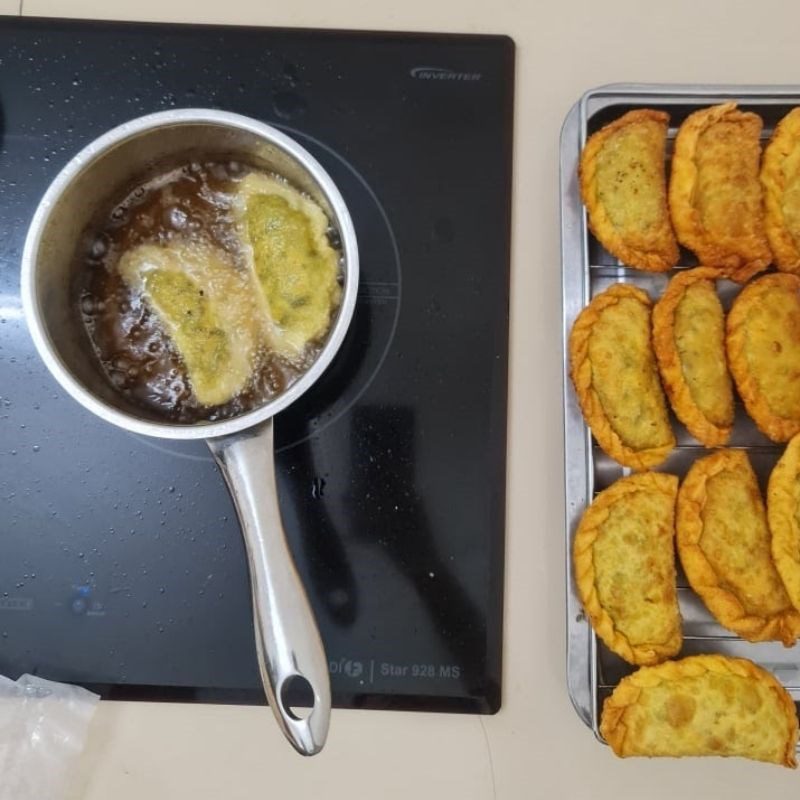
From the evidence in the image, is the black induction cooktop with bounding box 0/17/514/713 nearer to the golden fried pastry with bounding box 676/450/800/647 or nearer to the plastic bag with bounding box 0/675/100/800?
the plastic bag with bounding box 0/675/100/800

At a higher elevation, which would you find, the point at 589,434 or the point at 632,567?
the point at 589,434

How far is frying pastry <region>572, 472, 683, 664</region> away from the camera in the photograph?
0.71m

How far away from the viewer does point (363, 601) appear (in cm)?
73

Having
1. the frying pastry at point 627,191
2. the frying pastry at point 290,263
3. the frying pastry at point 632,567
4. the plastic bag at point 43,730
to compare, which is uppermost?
the frying pastry at point 627,191

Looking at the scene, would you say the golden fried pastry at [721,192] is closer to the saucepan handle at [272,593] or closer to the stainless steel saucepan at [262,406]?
the stainless steel saucepan at [262,406]

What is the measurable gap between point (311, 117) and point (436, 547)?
1.39ft

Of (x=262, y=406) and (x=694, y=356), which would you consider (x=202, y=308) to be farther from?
(x=694, y=356)

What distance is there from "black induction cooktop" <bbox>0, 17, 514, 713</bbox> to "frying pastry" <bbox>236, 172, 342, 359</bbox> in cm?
10

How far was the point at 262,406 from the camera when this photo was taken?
22.7 inches

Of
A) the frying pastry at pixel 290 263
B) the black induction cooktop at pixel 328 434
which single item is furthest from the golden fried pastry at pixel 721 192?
the frying pastry at pixel 290 263

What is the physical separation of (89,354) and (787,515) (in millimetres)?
615

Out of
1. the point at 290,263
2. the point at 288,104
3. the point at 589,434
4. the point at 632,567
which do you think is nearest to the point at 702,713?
the point at 632,567

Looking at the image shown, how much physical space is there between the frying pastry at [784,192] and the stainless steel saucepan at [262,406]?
0.42 m

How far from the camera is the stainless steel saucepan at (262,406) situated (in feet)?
1.84
